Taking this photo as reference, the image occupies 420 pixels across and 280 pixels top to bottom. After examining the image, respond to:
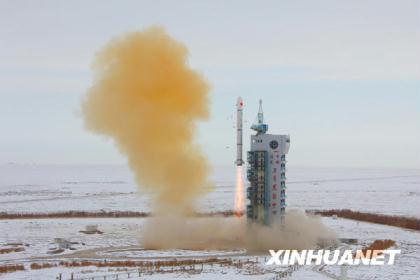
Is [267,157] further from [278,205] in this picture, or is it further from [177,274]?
[177,274]

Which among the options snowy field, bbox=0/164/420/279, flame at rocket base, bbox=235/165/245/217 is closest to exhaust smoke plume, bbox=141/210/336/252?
snowy field, bbox=0/164/420/279

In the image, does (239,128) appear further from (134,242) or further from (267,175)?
(134,242)

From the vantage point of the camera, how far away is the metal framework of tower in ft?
167

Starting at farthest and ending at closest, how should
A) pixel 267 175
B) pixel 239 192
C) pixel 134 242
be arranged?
1. pixel 239 192
2. pixel 134 242
3. pixel 267 175

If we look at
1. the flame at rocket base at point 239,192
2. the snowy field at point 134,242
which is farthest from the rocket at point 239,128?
the snowy field at point 134,242

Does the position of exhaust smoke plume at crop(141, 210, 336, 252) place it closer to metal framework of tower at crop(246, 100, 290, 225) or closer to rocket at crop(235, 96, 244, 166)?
metal framework of tower at crop(246, 100, 290, 225)

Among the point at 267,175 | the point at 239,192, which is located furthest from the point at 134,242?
the point at 267,175

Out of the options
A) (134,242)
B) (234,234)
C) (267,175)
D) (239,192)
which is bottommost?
(134,242)

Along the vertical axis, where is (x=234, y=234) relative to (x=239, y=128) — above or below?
below

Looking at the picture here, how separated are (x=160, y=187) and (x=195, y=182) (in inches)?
131

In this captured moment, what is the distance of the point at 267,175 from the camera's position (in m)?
51.0

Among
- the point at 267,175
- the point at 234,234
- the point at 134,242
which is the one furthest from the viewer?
the point at 134,242

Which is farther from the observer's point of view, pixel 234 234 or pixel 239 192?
pixel 239 192

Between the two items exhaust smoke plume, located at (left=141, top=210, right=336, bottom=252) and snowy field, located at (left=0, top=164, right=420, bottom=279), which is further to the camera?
exhaust smoke plume, located at (left=141, top=210, right=336, bottom=252)
